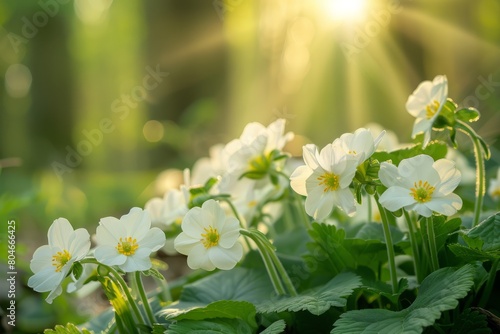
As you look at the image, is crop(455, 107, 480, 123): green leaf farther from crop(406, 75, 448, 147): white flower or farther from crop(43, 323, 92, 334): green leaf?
crop(43, 323, 92, 334): green leaf

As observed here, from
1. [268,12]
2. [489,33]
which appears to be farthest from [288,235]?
[268,12]

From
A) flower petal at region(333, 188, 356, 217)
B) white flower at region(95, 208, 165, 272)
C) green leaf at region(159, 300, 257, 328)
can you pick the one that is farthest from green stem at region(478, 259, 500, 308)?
white flower at region(95, 208, 165, 272)

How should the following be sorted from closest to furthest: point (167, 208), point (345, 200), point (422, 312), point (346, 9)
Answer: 1. point (422, 312)
2. point (345, 200)
3. point (167, 208)
4. point (346, 9)

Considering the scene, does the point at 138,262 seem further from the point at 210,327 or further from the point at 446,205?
the point at 446,205

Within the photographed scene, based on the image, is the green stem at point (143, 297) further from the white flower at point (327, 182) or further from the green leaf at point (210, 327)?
the white flower at point (327, 182)

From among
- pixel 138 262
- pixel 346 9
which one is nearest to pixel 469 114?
pixel 138 262

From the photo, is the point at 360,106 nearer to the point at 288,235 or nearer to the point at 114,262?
the point at 288,235
